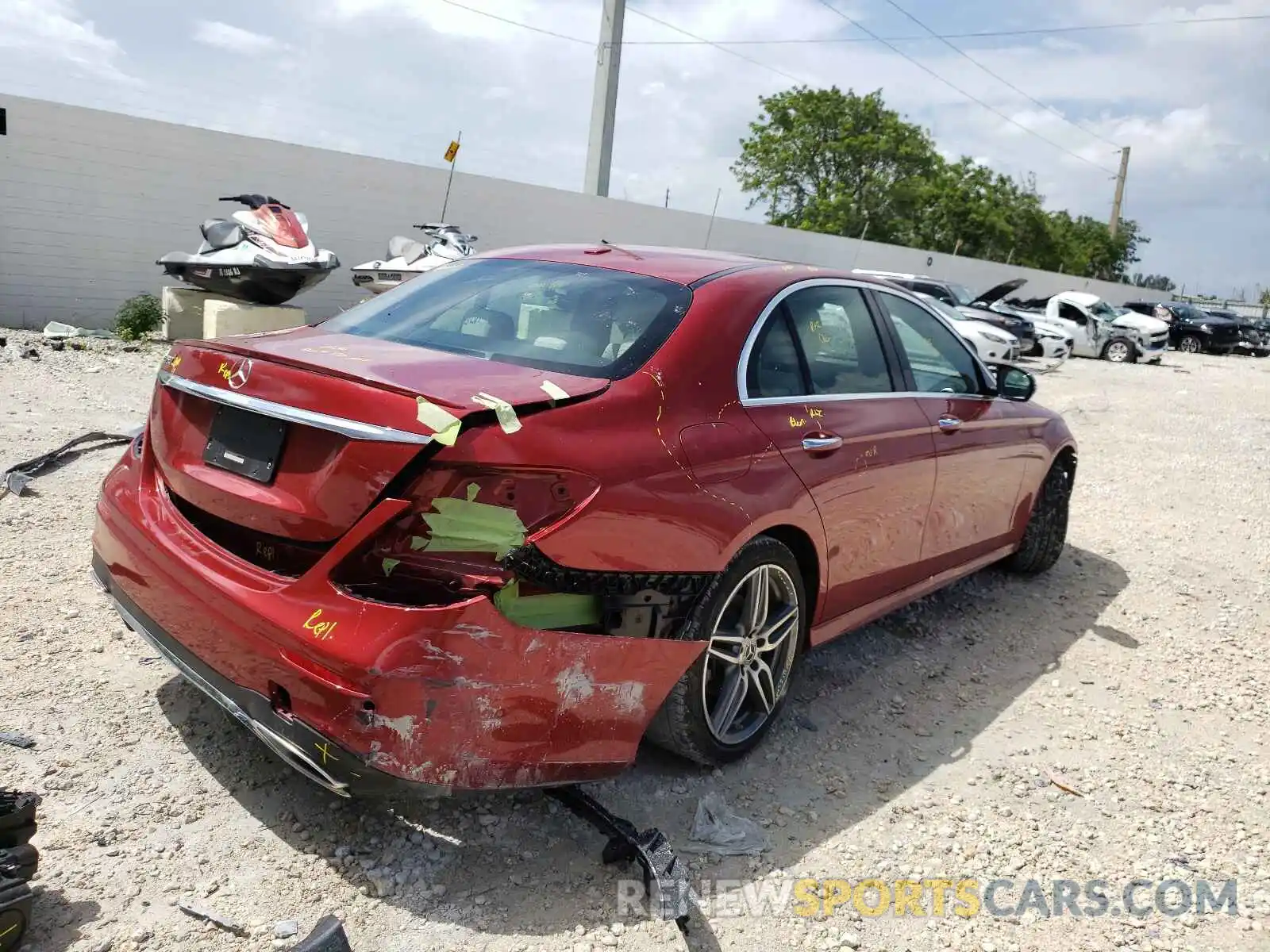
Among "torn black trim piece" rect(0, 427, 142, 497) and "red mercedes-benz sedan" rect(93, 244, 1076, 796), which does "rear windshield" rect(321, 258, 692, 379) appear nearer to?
"red mercedes-benz sedan" rect(93, 244, 1076, 796)

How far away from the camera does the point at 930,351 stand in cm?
437

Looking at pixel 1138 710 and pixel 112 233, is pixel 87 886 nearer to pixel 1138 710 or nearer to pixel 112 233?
pixel 1138 710

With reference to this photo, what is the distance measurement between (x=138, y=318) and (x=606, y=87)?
31.6 feet

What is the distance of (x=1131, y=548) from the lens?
6.44 meters

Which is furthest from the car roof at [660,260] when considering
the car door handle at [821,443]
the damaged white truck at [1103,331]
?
the damaged white truck at [1103,331]

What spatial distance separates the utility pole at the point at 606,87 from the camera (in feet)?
58.1

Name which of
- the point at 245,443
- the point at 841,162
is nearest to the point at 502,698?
the point at 245,443

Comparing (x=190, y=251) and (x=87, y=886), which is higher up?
(x=190, y=251)

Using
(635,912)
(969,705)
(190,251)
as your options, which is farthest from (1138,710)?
(190,251)

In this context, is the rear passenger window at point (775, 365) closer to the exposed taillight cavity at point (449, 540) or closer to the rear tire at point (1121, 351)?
the exposed taillight cavity at point (449, 540)

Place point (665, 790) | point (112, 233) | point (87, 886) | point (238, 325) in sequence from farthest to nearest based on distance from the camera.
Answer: point (112, 233), point (238, 325), point (665, 790), point (87, 886)

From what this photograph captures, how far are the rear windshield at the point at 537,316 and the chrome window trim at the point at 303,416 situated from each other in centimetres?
60

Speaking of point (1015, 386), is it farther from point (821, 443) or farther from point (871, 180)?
point (871, 180)

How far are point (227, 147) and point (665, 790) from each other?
12.7 m
